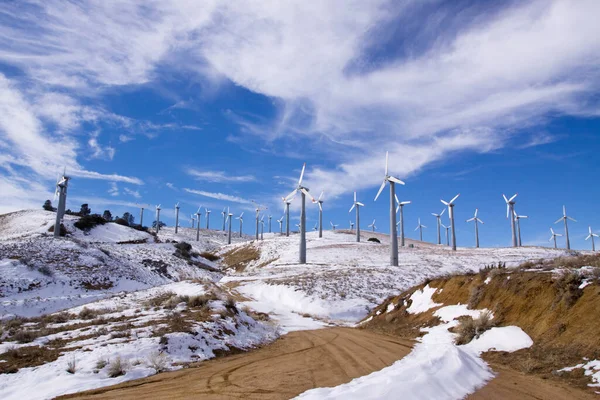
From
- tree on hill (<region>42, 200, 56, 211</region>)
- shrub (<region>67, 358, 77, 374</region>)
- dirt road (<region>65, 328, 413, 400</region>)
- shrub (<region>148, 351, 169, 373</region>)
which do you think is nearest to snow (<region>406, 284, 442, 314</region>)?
dirt road (<region>65, 328, 413, 400</region>)

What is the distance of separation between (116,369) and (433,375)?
26.1ft

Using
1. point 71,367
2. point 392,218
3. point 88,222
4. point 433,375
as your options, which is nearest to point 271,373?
point 433,375

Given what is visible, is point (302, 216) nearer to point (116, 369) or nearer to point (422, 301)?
point (422, 301)

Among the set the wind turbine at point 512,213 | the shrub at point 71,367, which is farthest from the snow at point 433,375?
the wind turbine at point 512,213

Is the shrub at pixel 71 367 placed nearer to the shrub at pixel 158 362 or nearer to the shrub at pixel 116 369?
the shrub at pixel 116 369

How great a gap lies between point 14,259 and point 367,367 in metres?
43.4

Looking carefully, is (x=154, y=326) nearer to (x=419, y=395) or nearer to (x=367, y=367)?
(x=367, y=367)

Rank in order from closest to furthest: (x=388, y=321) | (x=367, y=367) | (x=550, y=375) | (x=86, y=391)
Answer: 1. (x=86, y=391)
2. (x=550, y=375)
3. (x=367, y=367)
4. (x=388, y=321)

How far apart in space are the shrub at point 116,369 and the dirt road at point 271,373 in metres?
0.76

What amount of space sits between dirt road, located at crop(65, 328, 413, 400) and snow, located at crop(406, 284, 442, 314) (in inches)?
227

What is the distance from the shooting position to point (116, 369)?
1008 centimetres

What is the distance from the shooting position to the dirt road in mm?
8516

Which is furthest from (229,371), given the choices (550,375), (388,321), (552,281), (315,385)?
(388,321)

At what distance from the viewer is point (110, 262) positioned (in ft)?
166
